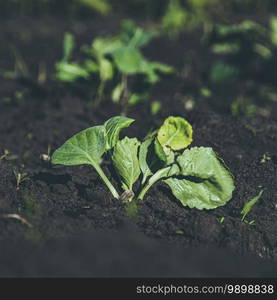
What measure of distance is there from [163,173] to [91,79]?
1161 mm

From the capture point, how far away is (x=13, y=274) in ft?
6.26

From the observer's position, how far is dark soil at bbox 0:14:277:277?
6.64 ft

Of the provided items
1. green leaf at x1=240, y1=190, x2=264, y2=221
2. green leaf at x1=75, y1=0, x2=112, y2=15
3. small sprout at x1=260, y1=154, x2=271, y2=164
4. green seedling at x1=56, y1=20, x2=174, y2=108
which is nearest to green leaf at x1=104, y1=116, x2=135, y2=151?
green leaf at x1=240, y1=190, x2=264, y2=221

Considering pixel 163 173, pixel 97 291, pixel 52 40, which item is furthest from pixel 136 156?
pixel 52 40

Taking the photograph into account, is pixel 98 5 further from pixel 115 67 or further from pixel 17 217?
pixel 17 217

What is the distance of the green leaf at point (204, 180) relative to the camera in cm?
225

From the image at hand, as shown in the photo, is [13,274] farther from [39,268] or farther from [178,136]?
[178,136]

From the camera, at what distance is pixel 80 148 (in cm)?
225

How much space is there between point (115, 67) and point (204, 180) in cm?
120

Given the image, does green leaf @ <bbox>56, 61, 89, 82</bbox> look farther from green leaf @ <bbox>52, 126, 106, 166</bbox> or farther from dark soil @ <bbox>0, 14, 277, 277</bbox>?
green leaf @ <bbox>52, 126, 106, 166</bbox>

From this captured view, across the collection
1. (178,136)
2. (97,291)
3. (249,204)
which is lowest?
(97,291)

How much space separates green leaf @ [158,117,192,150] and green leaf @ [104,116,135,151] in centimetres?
19

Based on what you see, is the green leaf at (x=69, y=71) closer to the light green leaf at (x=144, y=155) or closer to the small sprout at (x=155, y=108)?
the small sprout at (x=155, y=108)

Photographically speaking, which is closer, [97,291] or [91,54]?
A: [97,291]
